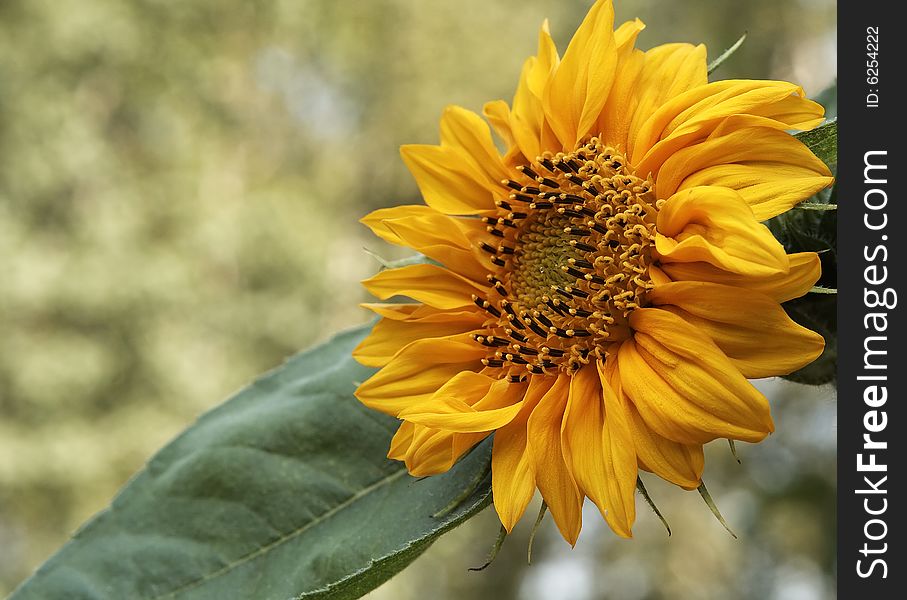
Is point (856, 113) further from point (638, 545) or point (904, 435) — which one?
point (638, 545)

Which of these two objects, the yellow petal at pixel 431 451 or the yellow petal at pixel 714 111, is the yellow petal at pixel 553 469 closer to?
the yellow petal at pixel 431 451

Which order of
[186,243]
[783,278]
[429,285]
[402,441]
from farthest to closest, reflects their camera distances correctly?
[186,243], [429,285], [402,441], [783,278]

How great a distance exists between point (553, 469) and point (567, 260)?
0.25 metres

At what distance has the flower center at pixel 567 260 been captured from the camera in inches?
34.1

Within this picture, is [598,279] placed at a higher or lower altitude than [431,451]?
higher

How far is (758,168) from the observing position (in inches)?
30.5

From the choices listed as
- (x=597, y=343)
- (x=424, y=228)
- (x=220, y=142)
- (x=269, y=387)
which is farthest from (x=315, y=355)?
(x=220, y=142)

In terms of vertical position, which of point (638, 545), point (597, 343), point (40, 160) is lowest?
point (597, 343)

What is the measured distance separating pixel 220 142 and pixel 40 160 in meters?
2.32

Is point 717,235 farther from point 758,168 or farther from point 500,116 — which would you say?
point 500,116

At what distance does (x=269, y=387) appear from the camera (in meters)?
1.16

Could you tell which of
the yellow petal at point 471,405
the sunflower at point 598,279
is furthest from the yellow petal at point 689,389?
the yellow petal at point 471,405

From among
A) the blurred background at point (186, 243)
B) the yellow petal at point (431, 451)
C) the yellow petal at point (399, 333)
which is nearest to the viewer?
the yellow petal at point (431, 451)

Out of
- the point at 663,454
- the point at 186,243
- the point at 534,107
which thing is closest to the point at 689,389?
the point at 663,454
